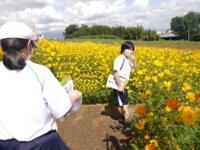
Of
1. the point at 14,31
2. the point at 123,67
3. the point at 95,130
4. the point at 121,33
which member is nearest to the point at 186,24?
→ the point at 121,33

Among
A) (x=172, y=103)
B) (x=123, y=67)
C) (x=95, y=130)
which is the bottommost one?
(x=95, y=130)

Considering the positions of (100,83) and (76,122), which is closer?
(76,122)

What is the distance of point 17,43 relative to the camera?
0.78 meters

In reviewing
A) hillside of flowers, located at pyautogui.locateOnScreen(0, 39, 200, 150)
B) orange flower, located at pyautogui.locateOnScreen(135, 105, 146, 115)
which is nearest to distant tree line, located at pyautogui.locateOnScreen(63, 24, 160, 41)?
hillside of flowers, located at pyautogui.locateOnScreen(0, 39, 200, 150)

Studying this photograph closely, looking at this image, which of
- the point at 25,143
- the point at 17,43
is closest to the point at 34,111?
the point at 25,143

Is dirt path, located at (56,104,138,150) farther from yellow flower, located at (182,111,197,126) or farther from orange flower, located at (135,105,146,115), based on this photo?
yellow flower, located at (182,111,197,126)

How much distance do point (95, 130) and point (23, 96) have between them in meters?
2.11

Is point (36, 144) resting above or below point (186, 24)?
below

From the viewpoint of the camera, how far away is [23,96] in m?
0.76

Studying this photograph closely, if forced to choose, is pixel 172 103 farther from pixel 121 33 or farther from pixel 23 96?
pixel 121 33

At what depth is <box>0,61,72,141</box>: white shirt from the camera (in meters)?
0.76

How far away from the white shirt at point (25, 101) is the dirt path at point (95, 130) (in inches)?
65.8

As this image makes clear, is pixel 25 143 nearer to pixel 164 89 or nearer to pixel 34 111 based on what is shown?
pixel 34 111

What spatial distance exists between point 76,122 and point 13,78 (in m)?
2.32
